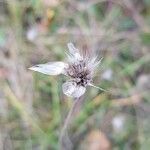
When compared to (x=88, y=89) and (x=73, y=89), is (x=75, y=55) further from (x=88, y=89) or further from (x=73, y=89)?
(x=88, y=89)

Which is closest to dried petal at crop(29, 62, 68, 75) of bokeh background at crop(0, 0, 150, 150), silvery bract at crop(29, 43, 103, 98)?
silvery bract at crop(29, 43, 103, 98)

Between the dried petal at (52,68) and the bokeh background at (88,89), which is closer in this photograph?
the dried petal at (52,68)

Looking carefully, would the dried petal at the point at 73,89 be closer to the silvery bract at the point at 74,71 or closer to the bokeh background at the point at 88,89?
the silvery bract at the point at 74,71

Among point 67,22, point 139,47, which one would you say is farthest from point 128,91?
point 67,22

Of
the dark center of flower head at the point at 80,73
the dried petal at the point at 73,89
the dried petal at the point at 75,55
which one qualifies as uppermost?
the dried petal at the point at 75,55

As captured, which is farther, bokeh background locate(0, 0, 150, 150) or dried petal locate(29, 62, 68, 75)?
bokeh background locate(0, 0, 150, 150)

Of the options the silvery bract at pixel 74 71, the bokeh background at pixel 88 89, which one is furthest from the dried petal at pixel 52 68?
the bokeh background at pixel 88 89

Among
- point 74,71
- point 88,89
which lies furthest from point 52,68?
point 88,89

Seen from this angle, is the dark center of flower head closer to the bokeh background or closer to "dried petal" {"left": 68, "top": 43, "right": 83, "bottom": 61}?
"dried petal" {"left": 68, "top": 43, "right": 83, "bottom": 61}
